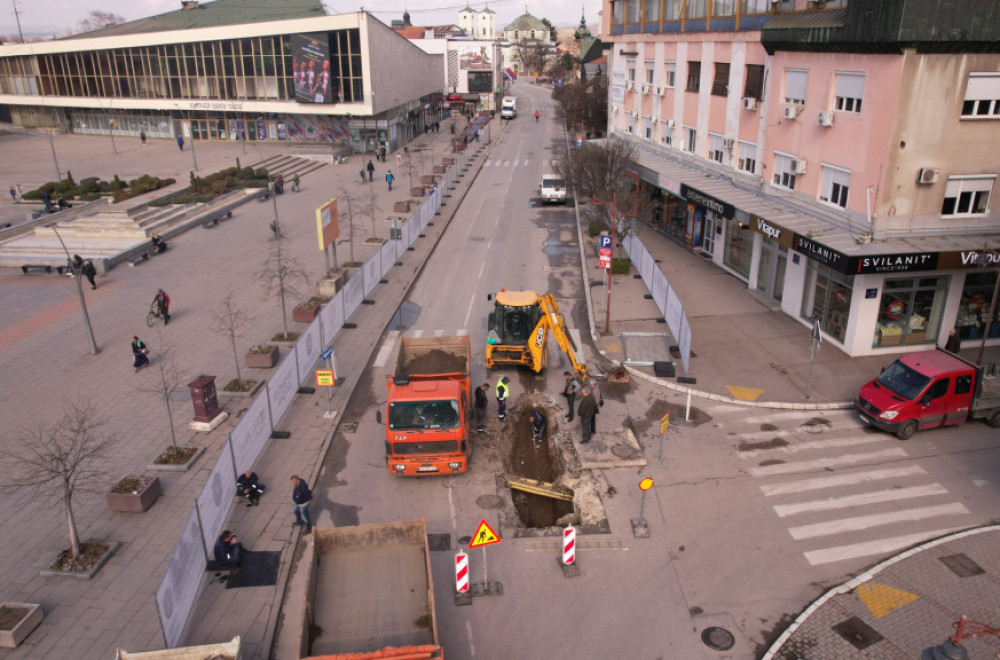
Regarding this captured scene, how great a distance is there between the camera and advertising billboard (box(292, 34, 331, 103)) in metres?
60.3

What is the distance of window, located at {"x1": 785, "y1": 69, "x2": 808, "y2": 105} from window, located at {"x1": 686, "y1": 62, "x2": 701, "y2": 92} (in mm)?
8670

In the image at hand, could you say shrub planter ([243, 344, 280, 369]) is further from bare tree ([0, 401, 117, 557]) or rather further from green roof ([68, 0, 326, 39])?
green roof ([68, 0, 326, 39])

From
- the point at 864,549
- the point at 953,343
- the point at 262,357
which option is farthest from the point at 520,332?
the point at 953,343

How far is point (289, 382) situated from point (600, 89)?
5790 cm

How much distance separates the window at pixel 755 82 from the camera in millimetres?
27922

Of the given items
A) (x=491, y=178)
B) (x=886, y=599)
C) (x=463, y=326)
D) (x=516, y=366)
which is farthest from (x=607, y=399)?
(x=491, y=178)

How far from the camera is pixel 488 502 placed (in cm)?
1555

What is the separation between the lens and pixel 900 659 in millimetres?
11078

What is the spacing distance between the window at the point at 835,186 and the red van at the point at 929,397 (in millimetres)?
6743

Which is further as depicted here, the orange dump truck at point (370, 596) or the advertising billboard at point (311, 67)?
the advertising billboard at point (311, 67)

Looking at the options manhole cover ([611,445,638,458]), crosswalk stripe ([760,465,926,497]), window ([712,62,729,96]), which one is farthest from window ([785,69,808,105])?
manhole cover ([611,445,638,458])

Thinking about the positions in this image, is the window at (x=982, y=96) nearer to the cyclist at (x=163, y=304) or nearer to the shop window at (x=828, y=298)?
the shop window at (x=828, y=298)

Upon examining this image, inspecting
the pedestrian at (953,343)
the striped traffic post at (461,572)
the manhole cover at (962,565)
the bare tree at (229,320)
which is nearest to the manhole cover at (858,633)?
the manhole cover at (962,565)

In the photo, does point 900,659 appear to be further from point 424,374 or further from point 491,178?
point 491,178
